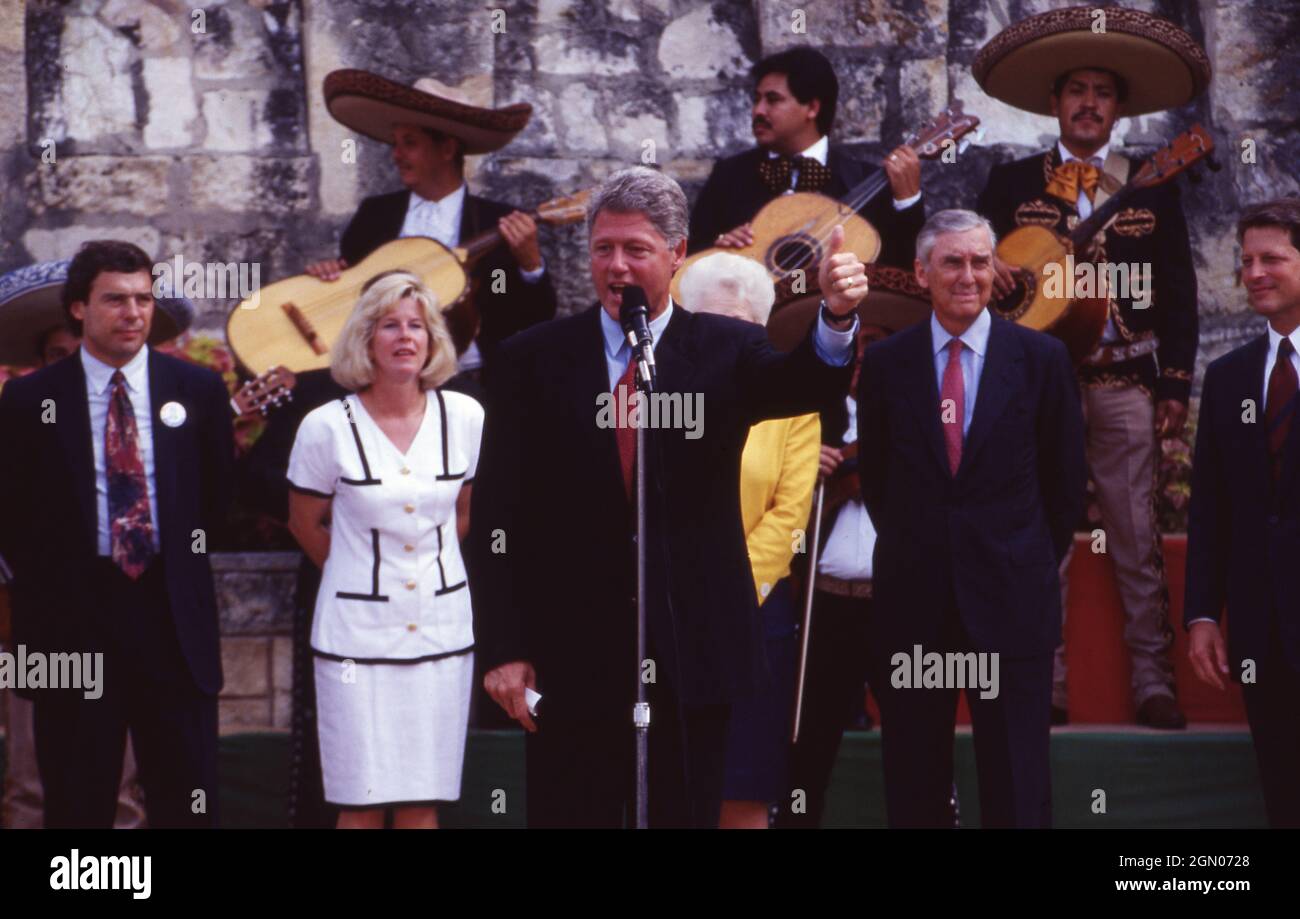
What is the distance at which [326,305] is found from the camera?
6836mm

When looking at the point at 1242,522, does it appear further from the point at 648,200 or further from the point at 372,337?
the point at 372,337

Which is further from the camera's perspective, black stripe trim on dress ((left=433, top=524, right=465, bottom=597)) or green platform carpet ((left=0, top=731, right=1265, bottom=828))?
green platform carpet ((left=0, top=731, right=1265, bottom=828))

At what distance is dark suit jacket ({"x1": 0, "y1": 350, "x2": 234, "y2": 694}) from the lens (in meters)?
5.64

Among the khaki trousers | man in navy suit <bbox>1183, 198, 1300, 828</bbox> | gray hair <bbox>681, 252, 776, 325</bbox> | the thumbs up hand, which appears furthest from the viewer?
the khaki trousers

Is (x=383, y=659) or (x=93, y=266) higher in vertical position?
(x=93, y=266)

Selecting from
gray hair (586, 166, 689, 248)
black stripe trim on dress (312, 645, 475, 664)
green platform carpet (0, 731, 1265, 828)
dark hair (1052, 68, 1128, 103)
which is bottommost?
green platform carpet (0, 731, 1265, 828)

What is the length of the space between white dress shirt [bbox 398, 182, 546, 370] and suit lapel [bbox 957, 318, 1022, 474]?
198cm

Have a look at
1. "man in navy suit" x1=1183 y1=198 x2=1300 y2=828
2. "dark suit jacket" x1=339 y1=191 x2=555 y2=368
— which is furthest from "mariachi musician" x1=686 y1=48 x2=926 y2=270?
"man in navy suit" x1=1183 y1=198 x2=1300 y2=828

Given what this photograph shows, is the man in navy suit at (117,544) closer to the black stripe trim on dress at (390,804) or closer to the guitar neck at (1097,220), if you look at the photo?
the black stripe trim on dress at (390,804)

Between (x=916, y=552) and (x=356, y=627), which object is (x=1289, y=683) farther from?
(x=356, y=627)

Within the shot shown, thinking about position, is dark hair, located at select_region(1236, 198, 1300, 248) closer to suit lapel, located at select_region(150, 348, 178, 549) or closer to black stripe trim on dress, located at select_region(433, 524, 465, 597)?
black stripe trim on dress, located at select_region(433, 524, 465, 597)

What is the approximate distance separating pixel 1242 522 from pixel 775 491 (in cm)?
129

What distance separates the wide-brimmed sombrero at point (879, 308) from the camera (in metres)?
6.40

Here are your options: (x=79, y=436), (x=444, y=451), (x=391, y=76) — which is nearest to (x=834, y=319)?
(x=444, y=451)
